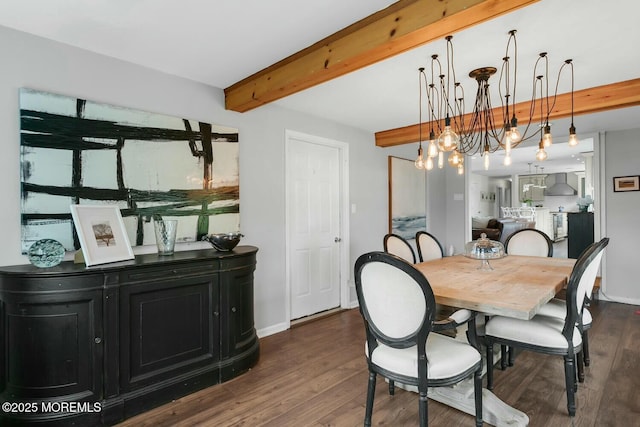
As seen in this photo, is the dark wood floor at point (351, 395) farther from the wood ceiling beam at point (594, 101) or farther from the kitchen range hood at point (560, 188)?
the kitchen range hood at point (560, 188)

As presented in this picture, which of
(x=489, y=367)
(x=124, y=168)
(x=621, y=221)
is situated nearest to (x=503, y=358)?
(x=489, y=367)

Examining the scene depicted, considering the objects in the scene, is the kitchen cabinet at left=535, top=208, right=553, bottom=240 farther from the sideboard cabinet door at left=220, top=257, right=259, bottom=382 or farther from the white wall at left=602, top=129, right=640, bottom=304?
the sideboard cabinet door at left=220, top=257, right=259, bottom=382

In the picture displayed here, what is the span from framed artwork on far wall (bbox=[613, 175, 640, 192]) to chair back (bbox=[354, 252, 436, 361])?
192 inches

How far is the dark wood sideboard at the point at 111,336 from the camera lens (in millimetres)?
1879

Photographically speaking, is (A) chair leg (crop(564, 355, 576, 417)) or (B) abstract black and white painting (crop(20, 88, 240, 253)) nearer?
(A) chair leg (crop(564, 355, 576, 417))

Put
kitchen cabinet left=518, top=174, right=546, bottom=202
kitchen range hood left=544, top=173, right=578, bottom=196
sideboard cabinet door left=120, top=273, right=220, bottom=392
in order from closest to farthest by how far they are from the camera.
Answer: sideboard cabinet door left=120, top=273, right=220, bottom=392 → kitchen range hood left=544, top=173, right=578, bottom=196 → kitchen cabinet left=518, top=174, right=546, bottom=202

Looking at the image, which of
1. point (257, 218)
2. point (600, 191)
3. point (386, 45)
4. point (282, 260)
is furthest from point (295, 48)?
point (600, 191)

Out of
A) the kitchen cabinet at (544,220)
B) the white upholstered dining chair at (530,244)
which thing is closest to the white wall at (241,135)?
the white upholstered dining chair at (530,244)

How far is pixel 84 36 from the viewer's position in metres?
2.19

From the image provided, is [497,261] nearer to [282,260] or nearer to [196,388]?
[282,260]

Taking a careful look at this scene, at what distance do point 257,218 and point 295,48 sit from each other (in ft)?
5.32

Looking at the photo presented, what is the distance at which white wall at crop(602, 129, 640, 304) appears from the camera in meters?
4.68

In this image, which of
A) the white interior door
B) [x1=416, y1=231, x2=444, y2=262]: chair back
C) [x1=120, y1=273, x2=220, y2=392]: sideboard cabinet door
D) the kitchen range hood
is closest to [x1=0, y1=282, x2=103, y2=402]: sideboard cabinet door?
[x1=120, y1=273, x2=220, y2=392]: sideboard cabinet door

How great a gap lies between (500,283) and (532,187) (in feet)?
40.8
